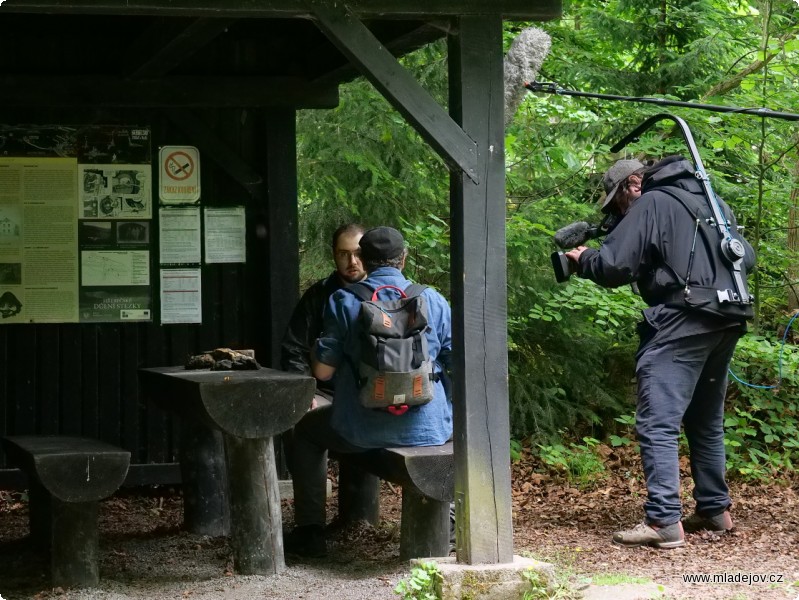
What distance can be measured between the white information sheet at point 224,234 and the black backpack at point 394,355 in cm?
248

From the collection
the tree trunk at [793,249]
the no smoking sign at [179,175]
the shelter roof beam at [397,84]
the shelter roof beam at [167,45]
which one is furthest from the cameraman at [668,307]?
the tree trunk at [793,249]

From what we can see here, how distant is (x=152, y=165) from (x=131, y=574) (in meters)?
3.03

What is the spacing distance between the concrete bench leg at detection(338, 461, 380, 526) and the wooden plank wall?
1.30 meters

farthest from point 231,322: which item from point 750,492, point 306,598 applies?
point 750,492

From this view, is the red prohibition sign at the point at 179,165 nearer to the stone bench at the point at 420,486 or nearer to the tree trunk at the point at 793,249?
the stone bench at the point at 420,486

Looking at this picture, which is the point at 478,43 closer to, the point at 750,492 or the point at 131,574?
the point at 131,574

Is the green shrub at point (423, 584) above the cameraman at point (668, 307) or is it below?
below

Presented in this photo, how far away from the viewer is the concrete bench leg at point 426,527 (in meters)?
5.15

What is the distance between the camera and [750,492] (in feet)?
24.6

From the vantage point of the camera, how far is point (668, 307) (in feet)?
18.4

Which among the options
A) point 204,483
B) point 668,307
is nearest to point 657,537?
point 668,307

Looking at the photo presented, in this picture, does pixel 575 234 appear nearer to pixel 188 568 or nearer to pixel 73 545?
pixel 188 568

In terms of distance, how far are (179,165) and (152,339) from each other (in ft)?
4.07

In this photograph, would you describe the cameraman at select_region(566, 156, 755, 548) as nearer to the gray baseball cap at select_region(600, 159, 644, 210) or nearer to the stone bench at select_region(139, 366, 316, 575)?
the gray baseball cap at select_region(600, 159, 644, 210)
